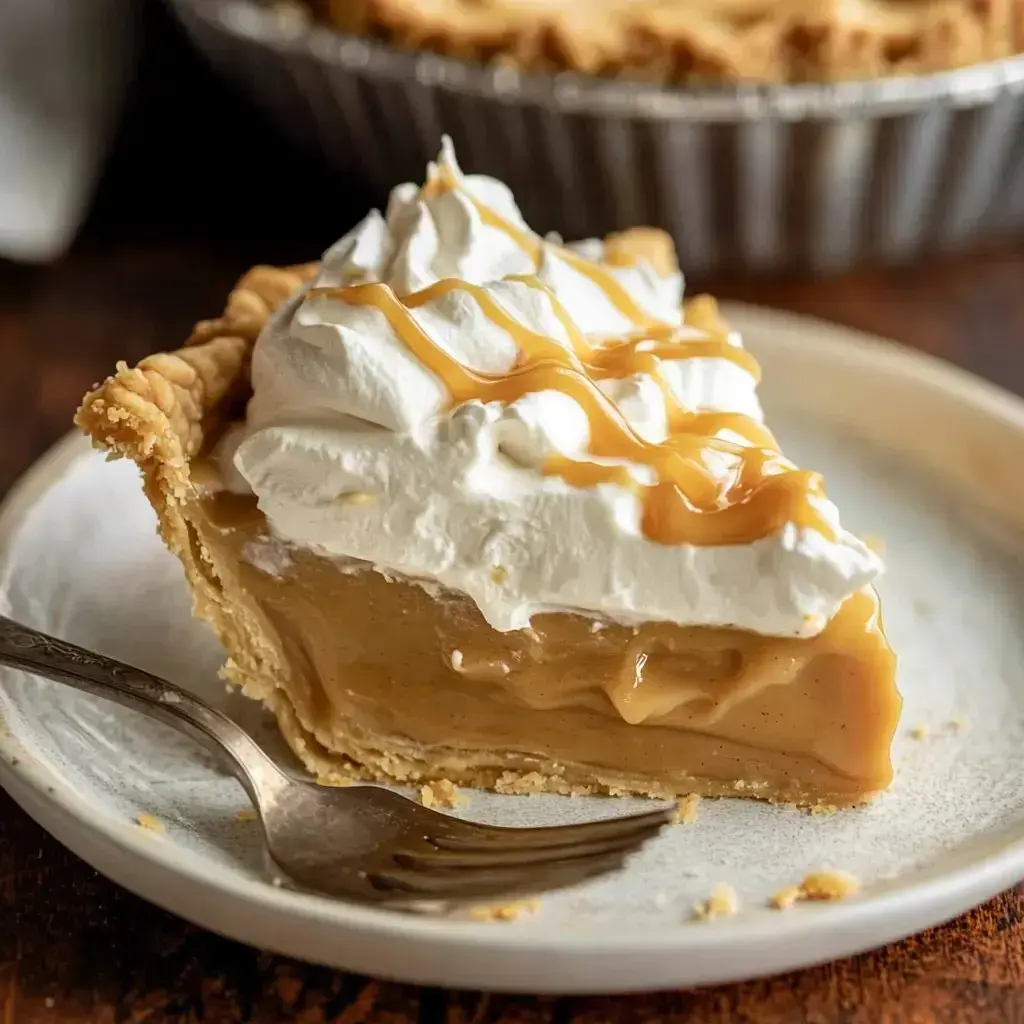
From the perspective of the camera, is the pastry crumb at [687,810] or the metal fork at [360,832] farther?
the pastry crumb at [687,810]

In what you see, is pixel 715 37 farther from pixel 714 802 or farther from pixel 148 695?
pixel 148 695

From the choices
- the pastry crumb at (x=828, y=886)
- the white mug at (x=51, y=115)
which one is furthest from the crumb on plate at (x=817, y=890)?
the white mug at (x=51, y=115)

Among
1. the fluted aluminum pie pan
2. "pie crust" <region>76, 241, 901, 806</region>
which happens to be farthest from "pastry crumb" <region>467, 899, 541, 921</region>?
the fluted aluminum pie pan

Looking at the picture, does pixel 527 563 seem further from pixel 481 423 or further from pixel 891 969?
pixel 891 969

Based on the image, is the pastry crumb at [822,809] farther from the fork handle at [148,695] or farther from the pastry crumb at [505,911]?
the fork handle at [148,695]

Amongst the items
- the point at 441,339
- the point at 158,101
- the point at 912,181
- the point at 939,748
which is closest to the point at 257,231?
the point at 158,101

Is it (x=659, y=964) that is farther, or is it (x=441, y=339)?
(x=441, y=339)

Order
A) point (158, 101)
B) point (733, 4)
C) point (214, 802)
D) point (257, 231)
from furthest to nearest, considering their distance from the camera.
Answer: point (158, 101), point (257, 231), point (733, 4), point (214, 802)
